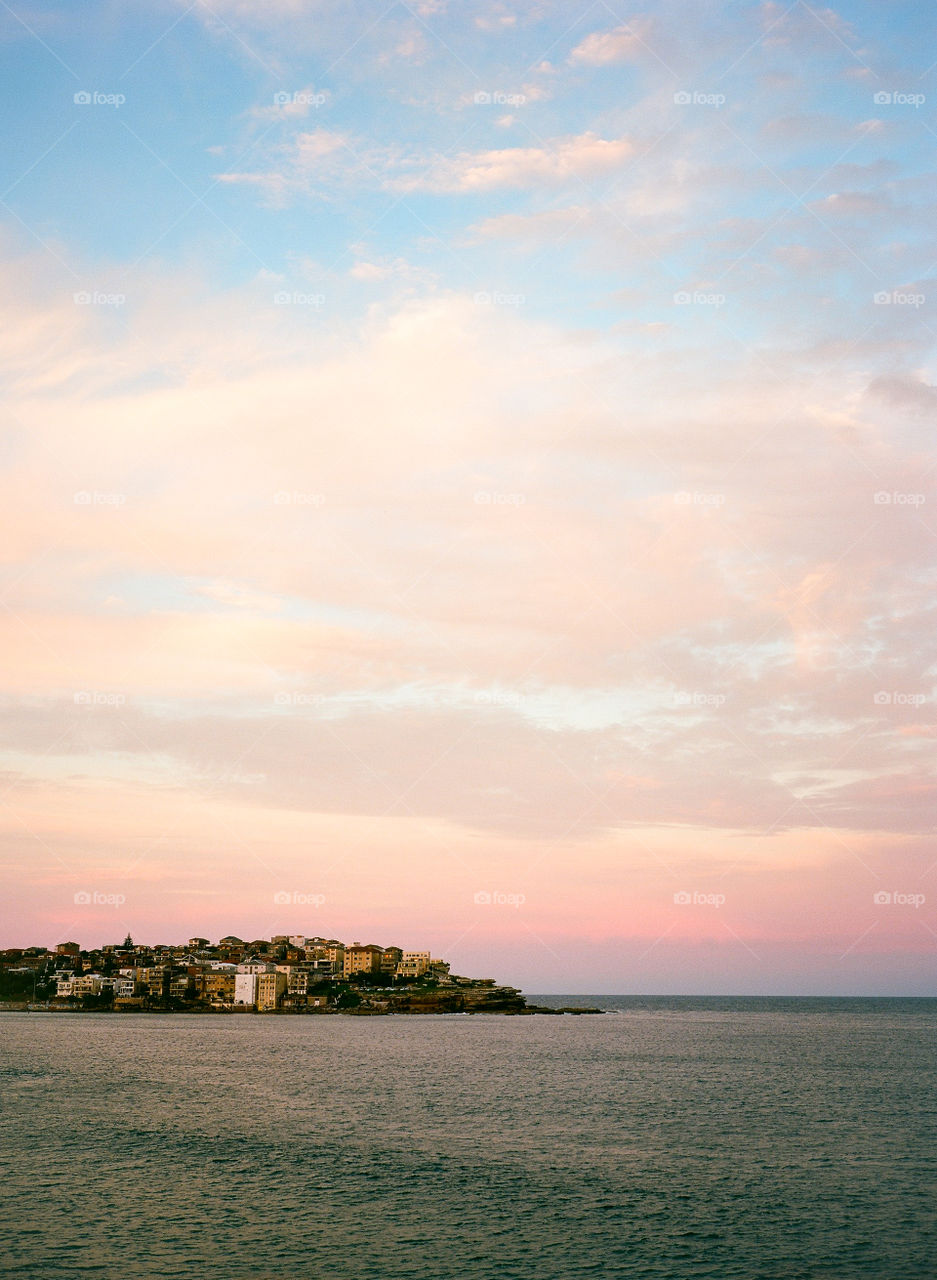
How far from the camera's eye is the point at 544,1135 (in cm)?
5091

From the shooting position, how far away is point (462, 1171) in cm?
4175

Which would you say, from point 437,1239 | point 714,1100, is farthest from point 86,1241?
point 714,1100

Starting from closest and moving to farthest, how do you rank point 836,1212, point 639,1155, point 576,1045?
point 836,1212 → point 639,1155 → point 576,1045

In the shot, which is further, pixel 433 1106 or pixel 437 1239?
pixel 433 1106

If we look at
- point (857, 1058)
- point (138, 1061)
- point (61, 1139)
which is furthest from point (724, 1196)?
point (857, 1058)

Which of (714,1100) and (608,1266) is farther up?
(608,1266)

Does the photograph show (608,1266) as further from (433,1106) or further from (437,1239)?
(433,1106)

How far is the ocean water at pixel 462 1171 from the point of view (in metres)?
30.2

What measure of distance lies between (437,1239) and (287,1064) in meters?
62.3

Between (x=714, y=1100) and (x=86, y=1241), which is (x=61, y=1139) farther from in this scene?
(x=714, y=1100)

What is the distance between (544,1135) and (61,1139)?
2358 cm

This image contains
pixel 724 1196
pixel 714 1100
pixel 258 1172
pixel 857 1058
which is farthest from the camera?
pixel 857 1058

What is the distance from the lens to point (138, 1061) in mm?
90625

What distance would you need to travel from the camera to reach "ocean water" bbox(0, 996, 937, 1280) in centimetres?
3025
